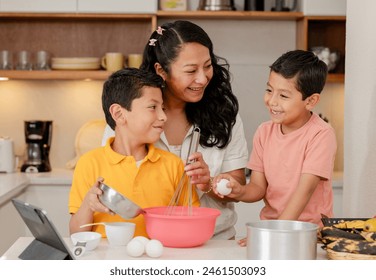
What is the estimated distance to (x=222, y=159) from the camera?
2158 millimetres

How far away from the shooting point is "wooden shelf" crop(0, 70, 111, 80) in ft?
11.8

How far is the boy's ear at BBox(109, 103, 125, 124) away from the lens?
1961 millimetres

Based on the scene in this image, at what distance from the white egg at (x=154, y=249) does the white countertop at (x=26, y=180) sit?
1.63 meters

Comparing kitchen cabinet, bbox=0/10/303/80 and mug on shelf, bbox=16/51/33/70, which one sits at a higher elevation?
kitchen cabinet, bbox=0/10/303/80

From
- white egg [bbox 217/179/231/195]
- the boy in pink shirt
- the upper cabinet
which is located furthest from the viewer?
the upper cabinet

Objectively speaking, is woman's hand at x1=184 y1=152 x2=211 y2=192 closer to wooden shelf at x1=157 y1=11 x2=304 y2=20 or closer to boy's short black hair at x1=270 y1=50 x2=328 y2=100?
boy's short black hair at x1=270 y1=50 x2=328 y2=100

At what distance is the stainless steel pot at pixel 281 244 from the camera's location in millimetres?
1339

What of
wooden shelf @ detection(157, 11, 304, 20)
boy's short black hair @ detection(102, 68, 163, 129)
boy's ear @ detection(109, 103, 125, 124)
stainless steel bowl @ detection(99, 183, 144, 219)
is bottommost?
stainless steel bowl @ detection(99, 183, 144, 219)

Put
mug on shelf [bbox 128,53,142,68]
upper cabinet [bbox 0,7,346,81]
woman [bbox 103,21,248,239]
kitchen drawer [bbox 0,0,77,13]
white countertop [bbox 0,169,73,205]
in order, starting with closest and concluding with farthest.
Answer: woman [bbox 103,21,248,239]
white countertop [bbox 0,169,73,205]
kitchen drawer [bbox 0,0,77,13]
mug on shelf [bbox 128,53,142,68]
upper cabinet [bbox 0,7,346,81]

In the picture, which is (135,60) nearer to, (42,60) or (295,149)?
(42,60)

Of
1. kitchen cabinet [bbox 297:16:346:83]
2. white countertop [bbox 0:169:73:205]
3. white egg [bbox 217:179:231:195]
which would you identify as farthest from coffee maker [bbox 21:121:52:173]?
white egg [bbox 217:179:231:195]

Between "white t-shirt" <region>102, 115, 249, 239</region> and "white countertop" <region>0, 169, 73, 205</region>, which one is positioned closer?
"white t-shirt" <region>102, 115, 249, 239</region>

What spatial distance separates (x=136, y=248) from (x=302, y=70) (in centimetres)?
70

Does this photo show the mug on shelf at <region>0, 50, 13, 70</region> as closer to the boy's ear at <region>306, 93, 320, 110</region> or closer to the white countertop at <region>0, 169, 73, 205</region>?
the white countertop at <region>0, 169, 73, 205</region>
